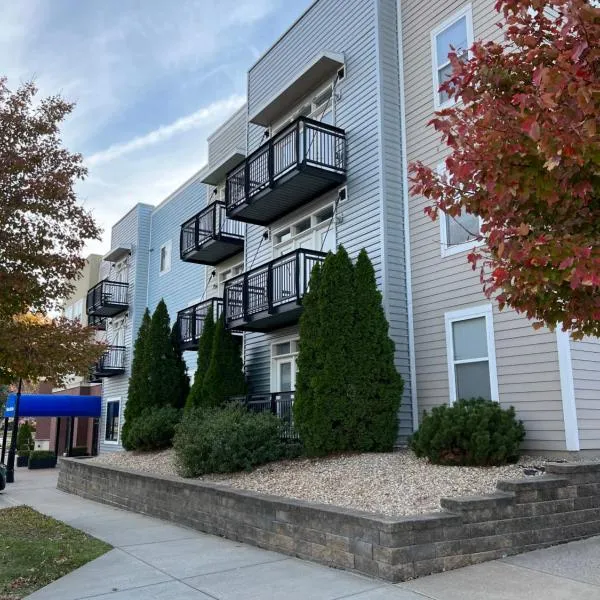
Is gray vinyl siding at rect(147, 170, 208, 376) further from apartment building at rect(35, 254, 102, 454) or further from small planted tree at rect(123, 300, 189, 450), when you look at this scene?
apartment building at rect(35, 254, 102, 454)

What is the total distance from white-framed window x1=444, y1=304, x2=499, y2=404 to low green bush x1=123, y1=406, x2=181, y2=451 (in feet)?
26.3

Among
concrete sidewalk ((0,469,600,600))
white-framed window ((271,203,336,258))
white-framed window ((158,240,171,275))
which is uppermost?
white-framed window ((158,240,171,275))

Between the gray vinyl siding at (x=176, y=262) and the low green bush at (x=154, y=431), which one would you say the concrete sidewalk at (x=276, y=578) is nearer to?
the low green bush at (x=154, y=431)

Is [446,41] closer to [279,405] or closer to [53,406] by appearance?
[279,405]

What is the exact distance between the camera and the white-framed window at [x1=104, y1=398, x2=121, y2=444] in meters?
26.2

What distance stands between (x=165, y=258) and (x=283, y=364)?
11442 mm

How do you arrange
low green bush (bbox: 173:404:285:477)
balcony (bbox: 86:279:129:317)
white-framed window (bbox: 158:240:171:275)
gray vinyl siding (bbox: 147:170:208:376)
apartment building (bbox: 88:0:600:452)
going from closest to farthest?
1. apartment building (bbox: 88:0:600:452)
2. low green bush (bbox: 173:404:285:477)
3. gray vinyl siding (bbox: 147:170:208:376)
4. white-framed window (bbox: 158:240:171:275)
5. balcony (bbox: 86:279:129:317)

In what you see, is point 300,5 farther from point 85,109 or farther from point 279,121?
point 85,109

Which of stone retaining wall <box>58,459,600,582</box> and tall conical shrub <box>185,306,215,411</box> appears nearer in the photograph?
stone retaining wall <box>58,459,600,582</box>

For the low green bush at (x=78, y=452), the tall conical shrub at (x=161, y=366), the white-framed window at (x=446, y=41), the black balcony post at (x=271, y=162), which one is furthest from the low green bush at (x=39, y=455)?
the white-framed window at (x=446, y=41)

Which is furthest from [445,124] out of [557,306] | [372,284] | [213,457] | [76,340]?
[213,457]

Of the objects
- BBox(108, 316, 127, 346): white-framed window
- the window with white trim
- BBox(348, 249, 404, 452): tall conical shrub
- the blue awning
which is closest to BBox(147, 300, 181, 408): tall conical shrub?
the window with white trim

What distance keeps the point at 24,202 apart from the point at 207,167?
44.4ft

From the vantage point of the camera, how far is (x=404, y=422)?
39.5 ft
